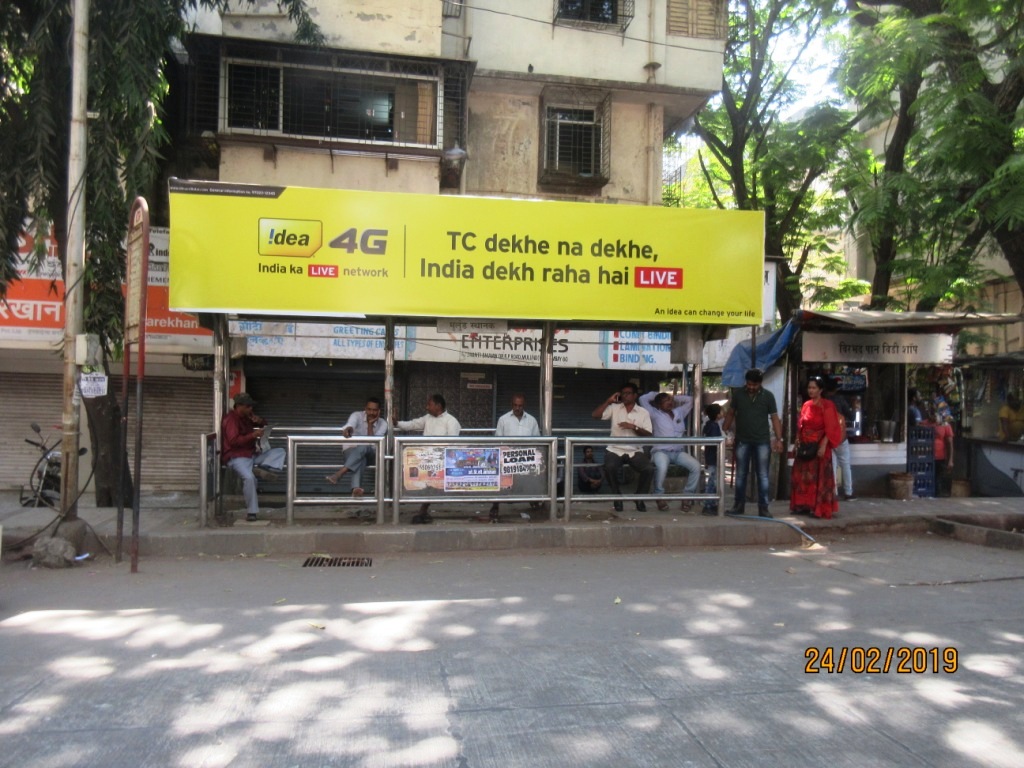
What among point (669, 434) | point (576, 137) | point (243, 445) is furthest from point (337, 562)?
point (576, 137)

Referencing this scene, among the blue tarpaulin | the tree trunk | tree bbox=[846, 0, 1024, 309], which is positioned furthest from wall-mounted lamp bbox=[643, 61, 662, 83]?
the tree trunk

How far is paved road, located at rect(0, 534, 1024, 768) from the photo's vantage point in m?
3.74

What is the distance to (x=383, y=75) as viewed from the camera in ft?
42.4

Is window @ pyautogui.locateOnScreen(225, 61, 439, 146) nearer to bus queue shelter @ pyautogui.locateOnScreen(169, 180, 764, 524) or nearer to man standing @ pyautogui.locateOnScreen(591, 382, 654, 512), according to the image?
bus queue shelter @ pyautogui.locateOnScreen(169, 180, 764, 524)

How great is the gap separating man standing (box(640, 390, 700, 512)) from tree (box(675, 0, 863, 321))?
559cm

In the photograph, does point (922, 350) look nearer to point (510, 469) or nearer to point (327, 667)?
point (510, 469)

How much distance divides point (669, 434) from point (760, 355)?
6.63 feet

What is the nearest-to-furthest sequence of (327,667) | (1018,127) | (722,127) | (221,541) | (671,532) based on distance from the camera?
1. (327,667)
2. (221,541)
3. (671,532)
4. (1018,127)
5. (722,127)

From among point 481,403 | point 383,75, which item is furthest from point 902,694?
point 383,75

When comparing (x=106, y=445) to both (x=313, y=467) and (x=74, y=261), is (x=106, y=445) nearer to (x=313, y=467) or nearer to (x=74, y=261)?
(x=74, y=261)

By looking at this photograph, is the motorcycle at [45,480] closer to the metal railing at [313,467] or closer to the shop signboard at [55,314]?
the shop signboard at [55,314]

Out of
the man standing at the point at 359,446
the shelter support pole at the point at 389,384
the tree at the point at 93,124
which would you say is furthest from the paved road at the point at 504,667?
the tree at the point at 93,124

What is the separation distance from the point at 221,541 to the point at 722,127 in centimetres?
1423

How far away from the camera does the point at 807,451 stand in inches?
389
